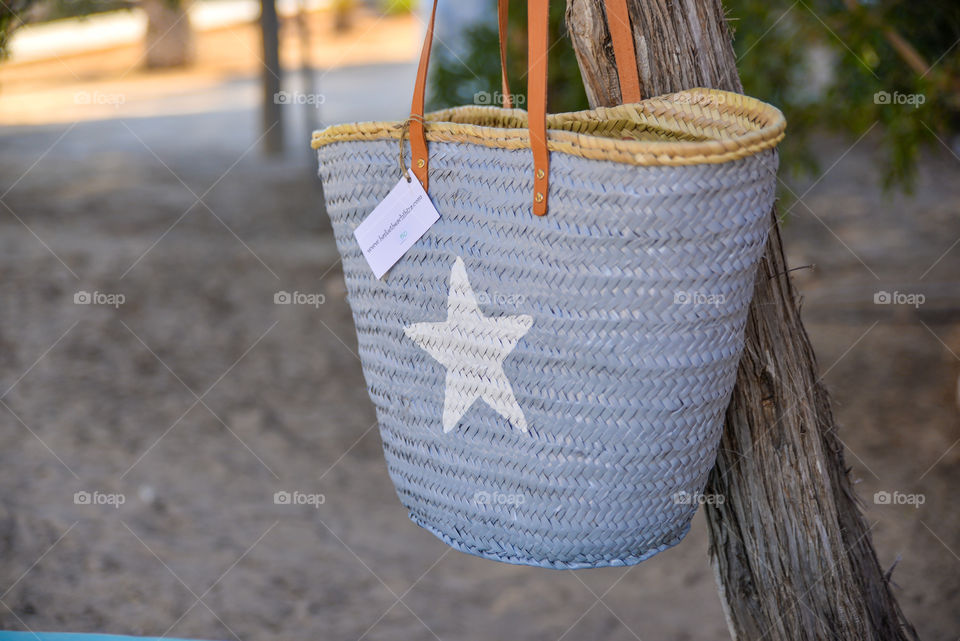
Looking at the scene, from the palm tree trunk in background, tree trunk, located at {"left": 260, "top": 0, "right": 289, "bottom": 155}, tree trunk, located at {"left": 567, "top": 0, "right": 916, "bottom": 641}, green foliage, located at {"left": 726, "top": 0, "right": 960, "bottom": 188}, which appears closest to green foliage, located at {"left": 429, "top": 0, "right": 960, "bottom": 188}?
green foliage, located at {"left": 726, "top": 0, "right": 960, "bottom": 188}

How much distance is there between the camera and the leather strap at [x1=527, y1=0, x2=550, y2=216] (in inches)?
41.2

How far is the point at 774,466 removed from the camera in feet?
4.56

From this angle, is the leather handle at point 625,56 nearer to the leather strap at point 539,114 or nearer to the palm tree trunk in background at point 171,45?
the leather strap at point 539,114

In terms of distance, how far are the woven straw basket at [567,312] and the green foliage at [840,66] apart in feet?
4.99

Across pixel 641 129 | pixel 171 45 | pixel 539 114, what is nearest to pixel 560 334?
pixel 539 114

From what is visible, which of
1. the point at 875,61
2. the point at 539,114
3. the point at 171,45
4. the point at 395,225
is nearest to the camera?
the point at 539,114

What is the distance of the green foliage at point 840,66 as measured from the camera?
2.71 meters

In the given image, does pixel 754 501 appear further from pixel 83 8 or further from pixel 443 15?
pixel 83 8

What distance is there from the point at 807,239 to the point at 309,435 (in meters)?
3.58

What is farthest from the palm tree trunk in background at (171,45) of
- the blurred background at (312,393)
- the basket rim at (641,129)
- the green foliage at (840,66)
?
the basket rim at (641,129)

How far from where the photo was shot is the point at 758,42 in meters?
2.74

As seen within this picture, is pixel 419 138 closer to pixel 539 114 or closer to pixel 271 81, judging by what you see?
pixel 539 114

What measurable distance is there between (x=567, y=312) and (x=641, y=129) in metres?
0.35

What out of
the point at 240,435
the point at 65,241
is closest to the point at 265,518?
the point at 240,435
